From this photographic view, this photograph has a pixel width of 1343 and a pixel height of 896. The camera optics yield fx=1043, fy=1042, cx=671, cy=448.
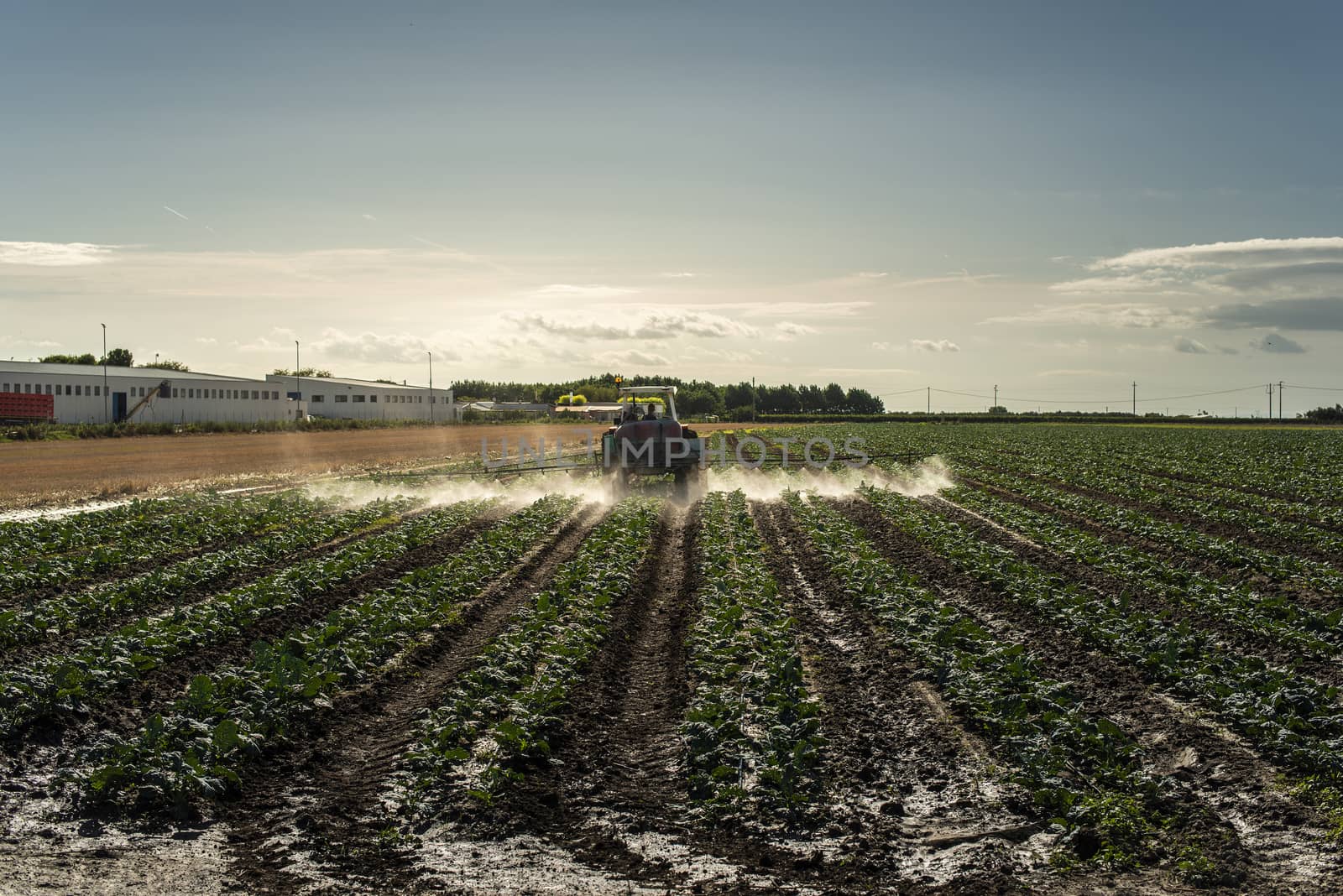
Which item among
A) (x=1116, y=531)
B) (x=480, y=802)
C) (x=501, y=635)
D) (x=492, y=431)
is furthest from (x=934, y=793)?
(x=492, y=431)

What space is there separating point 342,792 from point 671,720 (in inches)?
112

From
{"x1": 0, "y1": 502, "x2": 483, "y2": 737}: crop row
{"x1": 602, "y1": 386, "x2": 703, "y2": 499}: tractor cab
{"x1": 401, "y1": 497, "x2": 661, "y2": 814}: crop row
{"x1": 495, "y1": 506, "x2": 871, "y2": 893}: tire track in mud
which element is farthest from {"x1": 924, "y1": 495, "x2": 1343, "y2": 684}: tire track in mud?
{"x1": 0, "y1": 502, "x2": 483, "y2": 737}: crop row

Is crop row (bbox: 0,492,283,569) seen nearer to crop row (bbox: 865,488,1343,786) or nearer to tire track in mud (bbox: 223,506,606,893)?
tire track in mud (bbox: 223,506,606,893)

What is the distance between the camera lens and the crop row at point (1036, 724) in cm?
681

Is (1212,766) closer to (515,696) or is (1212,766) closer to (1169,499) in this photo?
(515,696)

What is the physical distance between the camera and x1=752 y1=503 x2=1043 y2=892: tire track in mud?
253 inches

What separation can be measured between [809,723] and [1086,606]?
5.76 metres

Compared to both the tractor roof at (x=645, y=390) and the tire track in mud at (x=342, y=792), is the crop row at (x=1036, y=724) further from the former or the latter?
the tractor roof at (x=645, y=390)

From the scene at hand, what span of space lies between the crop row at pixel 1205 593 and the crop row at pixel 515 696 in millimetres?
7356

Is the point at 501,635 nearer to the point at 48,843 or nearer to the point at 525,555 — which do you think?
the point at 48,843

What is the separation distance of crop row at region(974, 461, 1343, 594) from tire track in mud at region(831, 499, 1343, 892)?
5.45 metres

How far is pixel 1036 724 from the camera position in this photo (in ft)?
27.2

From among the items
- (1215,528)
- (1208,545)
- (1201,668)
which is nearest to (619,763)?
(1201,668)

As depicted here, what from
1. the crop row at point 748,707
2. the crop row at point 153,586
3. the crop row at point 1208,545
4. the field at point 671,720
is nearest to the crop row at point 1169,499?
the crop row at point 1208,545
